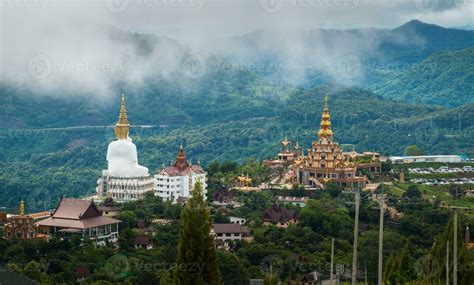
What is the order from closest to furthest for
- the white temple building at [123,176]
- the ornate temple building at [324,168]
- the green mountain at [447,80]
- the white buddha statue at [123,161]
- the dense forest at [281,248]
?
the dense forest at [281,248]
the white temple building at [123,176]
the white buddha statue at [123,161]
the ornate temple building at [324,168]
the green mountain at [447,80]

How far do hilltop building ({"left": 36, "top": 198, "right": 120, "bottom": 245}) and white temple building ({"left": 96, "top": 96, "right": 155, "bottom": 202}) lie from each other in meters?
7.51

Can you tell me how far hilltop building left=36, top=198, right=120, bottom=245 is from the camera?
33312 millimetres

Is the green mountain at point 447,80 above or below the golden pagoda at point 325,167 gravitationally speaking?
above

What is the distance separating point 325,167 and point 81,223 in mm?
14291

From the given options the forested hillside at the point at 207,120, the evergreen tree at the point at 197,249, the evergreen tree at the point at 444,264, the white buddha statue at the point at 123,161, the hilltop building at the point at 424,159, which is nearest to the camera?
the evergreen tree at the point at 197,249

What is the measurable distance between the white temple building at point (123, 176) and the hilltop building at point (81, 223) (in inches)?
296

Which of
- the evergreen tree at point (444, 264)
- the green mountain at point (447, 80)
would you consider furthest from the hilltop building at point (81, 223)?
the green mountain at point (447, 80)

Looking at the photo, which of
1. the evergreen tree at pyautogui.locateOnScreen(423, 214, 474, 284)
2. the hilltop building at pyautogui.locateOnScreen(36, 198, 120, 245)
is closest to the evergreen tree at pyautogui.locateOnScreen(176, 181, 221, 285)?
the evergreen tree at pyautogui.locateOnScreen(423, 214, 474, 284)

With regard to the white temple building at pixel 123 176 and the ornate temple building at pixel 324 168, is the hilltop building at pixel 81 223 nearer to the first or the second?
the white temple building at pixel 123 176

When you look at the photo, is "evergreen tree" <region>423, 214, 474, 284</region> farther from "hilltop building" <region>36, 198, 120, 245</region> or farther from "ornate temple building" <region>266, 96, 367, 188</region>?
"ornate temple building" <region>266, 96, 367, 188</region>

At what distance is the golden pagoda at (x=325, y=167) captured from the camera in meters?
43.9

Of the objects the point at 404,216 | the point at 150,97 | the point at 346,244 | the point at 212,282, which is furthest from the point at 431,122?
the point at 212,282

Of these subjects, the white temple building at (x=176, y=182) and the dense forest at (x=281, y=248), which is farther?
the white temple building at (x=176, y=182)

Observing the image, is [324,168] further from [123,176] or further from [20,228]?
[20,228]
